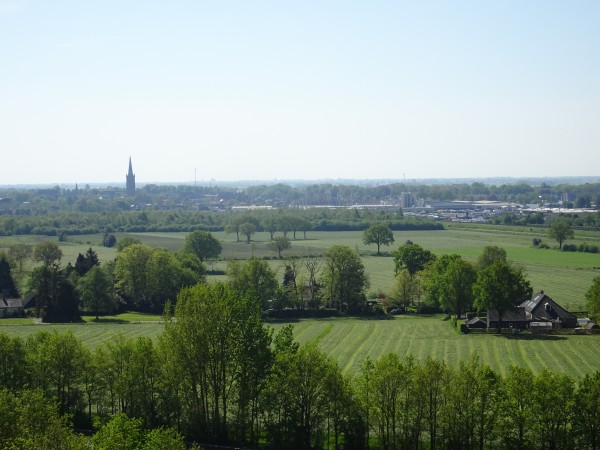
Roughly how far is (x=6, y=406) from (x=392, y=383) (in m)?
14.3

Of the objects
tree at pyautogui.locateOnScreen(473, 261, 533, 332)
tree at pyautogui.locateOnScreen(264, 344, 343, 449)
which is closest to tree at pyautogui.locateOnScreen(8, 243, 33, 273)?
tree at pyautogui.locateOnScreen(473, 261, 533, 332)

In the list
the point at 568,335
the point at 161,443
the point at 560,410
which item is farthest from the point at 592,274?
the point at 161,443

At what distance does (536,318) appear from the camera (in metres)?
58.0

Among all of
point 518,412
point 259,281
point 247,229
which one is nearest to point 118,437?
point 518,412

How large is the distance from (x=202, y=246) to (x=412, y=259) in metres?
27.1

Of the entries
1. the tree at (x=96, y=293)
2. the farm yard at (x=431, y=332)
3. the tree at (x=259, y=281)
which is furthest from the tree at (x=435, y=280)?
the tree at (x=96, y=293)

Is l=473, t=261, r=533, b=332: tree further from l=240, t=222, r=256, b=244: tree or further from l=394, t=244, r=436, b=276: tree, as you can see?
l=240, t=222, r=256, b=244: tree

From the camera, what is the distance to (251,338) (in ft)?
108

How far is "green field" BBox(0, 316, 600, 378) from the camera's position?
45.6m

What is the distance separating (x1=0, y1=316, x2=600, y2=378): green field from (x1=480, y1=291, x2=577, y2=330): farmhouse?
2573mm

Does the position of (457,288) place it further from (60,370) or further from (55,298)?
(60,370)

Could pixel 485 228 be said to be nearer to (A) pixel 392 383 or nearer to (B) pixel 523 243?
(B) pixel 523 243

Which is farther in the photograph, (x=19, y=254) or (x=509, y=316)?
(x=19, y=254)

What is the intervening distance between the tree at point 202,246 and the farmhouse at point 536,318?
41506 millimetres
